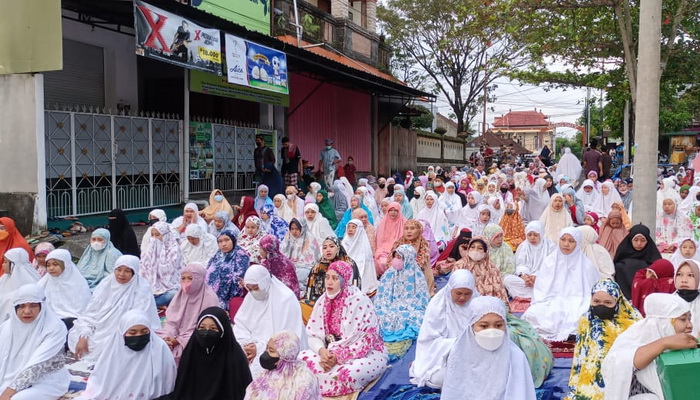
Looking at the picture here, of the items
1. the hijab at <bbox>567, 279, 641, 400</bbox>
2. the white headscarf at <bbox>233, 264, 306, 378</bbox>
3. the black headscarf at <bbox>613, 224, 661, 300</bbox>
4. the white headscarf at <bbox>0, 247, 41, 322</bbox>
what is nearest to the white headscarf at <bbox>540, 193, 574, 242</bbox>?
the black headscarf at <bbox>613, 224, 661, 300</bbox>

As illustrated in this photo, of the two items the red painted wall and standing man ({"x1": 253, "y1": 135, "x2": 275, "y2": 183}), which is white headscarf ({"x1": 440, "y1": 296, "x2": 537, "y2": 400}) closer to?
standing man ({"x1": 253, "y1": 135, "x2": 275, "y2": 183})

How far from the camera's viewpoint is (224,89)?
34.4 ft

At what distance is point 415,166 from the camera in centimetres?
1914

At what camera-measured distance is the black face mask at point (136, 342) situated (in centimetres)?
353

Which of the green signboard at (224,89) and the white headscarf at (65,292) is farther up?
the green signboard at (224,89)

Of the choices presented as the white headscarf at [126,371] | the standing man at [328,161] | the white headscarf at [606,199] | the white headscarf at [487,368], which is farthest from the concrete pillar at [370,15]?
the white headscarf at [487,368]

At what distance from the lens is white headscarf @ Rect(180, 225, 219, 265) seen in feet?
22.0

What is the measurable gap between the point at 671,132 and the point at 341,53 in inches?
729

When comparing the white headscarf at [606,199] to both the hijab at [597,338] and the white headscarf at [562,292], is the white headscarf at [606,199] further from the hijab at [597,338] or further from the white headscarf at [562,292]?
the hijab at [597,338]

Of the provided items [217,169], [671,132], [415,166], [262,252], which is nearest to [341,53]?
[415,166]

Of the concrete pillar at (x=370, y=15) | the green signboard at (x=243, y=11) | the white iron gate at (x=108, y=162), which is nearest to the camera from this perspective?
the white iron gate at (x=108, y=162)

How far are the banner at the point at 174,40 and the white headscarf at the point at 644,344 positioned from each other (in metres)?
5.73

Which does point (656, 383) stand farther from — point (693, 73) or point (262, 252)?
point (693, 73)

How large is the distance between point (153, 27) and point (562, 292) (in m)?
5.13
